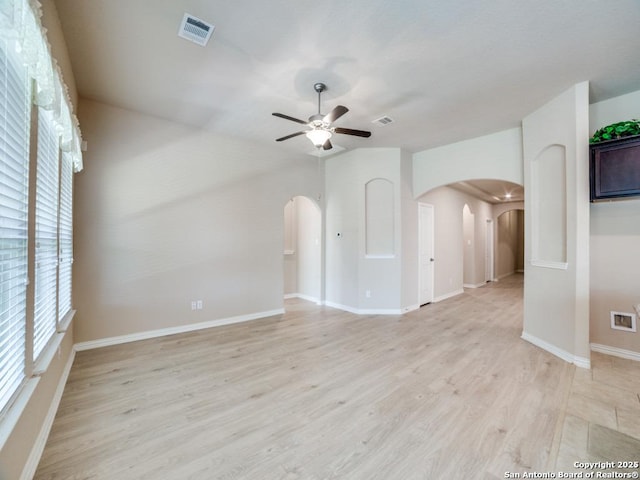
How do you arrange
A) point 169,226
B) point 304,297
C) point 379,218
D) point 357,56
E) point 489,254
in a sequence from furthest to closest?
1. point 489,254
2. point 304,297
3. point 379,218
4. point 169,226
5. point 357,56

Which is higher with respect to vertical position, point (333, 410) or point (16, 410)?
point (16, 410)

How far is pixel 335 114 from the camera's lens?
2.77 meters

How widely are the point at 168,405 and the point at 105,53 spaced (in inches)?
124

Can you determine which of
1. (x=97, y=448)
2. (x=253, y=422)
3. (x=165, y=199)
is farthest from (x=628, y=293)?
(x=165, y=199)

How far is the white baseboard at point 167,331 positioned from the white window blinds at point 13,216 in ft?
7.49

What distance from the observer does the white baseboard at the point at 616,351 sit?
315 centimetres

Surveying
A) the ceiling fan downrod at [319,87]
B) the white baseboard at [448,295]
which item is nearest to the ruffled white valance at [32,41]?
the ceiling fan downrod at [319,87]

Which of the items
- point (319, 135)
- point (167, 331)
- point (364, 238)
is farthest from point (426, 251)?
point (167, 331)

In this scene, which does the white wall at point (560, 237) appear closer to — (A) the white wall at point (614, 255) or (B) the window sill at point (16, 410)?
(A) the white wall at point (614, 255)

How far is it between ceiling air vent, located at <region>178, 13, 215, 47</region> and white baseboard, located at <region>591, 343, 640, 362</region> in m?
5.24

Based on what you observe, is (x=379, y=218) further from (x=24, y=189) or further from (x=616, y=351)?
(x=24, y=189)

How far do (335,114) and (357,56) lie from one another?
0.51 m

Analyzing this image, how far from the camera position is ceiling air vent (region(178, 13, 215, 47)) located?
2.17 meters

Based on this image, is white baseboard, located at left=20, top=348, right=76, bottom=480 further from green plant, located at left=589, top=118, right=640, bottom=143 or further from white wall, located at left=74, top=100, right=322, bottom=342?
green plant, located at left=589, top=118, right=640, bottom=143
